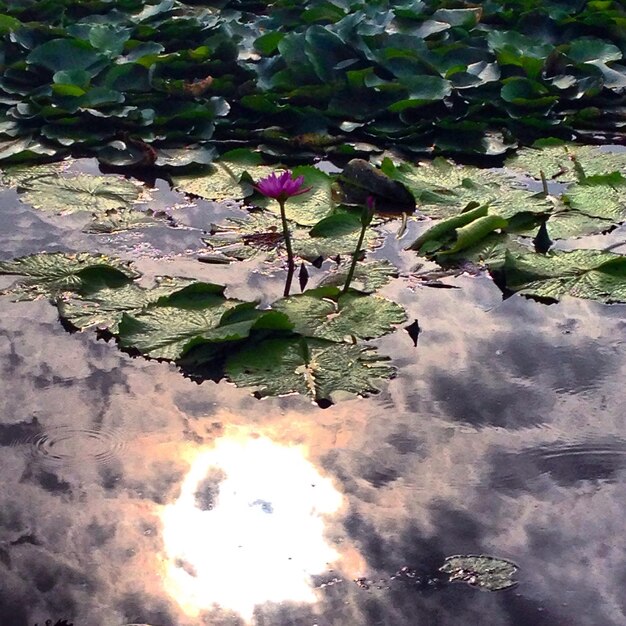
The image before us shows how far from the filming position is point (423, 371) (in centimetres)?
233

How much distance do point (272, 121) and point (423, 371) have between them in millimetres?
1862

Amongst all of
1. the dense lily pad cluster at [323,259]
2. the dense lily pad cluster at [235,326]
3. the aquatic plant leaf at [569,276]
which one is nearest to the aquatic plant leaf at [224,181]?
the dense lily pad cluster at [323,259]

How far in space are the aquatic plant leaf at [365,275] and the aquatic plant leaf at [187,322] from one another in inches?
12.5

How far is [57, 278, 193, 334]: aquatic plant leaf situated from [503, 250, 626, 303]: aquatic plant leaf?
0.94 m

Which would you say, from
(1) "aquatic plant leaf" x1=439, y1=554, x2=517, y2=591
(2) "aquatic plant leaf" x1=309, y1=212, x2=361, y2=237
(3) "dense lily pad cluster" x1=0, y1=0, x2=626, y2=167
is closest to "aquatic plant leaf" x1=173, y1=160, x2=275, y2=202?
(3) "dense lily pad cluster" x1=0, y1=0, x2=626, y2=167

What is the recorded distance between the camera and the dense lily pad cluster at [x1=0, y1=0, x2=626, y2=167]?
12.2ft

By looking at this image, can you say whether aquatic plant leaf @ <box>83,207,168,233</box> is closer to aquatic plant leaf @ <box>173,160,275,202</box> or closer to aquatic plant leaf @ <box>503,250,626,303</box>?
aquatic plant leaf @ <box>173,160,275,202</box>

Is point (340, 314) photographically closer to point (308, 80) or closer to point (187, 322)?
point (187, 322)

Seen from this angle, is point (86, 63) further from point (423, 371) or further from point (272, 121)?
point (423, 371)

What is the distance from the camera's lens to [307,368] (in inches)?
89.1

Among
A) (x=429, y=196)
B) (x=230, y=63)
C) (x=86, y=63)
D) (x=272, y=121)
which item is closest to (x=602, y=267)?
(x=429, y=196)

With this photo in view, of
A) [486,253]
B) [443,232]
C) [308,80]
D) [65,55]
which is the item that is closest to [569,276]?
[486,253]

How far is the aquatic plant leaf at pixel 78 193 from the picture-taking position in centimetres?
317

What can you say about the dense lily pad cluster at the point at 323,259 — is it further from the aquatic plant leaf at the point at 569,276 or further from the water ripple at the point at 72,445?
the water ripple at the point at 72,445
